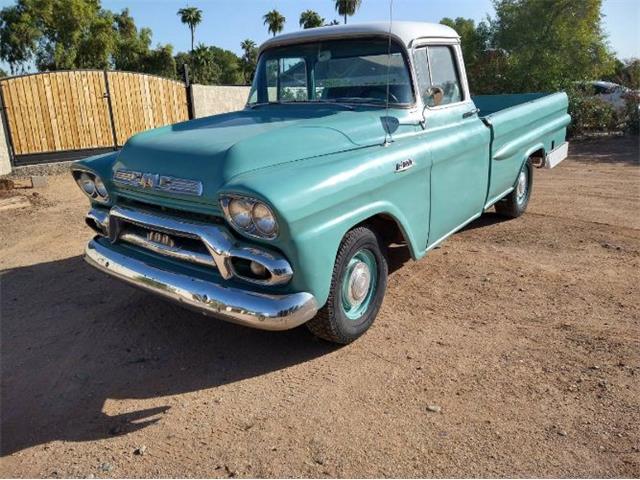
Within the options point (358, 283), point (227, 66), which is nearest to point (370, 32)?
point (358, 283)

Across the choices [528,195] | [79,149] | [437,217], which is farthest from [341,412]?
[79,149]

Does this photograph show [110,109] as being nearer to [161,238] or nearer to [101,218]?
[101,218]

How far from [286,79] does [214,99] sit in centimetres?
917

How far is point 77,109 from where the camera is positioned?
991 cm

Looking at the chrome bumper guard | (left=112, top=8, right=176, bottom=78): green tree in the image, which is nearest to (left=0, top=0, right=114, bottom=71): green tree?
(left=112, top=8, right=176, bottom=78): green tree

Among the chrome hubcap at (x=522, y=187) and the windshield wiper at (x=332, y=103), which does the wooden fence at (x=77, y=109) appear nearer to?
the windshield wiper at (x=332, y=103)

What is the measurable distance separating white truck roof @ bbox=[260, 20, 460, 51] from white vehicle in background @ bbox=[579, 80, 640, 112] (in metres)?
9.46

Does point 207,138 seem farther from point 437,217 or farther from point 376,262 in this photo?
point 437,217

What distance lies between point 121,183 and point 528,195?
4.47 m

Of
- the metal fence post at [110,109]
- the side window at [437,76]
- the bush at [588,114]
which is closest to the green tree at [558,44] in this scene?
the bush at [588,114]

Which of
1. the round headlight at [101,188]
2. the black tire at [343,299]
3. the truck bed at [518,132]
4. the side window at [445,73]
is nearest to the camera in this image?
the black tire at [343,299]

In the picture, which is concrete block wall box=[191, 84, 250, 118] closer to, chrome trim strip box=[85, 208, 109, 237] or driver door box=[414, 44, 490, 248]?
driver door box=[414, 44, 490, 248]

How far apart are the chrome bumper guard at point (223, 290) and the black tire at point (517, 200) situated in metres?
3.59

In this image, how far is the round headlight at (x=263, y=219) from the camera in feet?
7.94
